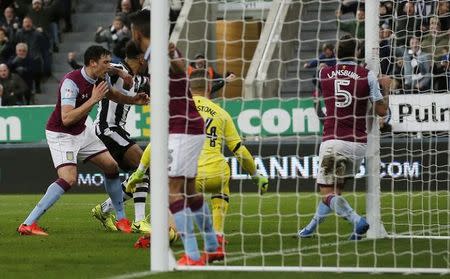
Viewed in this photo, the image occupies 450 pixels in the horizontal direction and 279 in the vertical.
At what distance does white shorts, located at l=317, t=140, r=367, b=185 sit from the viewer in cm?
1123

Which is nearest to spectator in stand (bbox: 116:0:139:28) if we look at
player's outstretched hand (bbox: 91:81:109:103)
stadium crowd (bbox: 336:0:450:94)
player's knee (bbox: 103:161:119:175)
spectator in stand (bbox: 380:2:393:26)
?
spectator in stand (bbox: 380:2:393:26)

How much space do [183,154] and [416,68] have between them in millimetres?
5654

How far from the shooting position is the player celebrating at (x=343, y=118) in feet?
36.5

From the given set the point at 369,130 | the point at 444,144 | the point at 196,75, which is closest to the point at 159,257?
the point at 196,75

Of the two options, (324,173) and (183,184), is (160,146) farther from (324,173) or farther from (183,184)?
(324,173)

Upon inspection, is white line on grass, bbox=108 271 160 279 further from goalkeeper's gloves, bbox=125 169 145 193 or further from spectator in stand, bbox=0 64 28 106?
spectator in stand, bbox=0 64 28 106

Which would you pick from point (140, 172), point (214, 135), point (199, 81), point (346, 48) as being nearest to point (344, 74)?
point (346, 48)

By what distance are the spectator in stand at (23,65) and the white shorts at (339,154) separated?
13.6 meters

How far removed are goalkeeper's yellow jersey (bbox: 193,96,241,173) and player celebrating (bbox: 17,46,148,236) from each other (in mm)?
1411

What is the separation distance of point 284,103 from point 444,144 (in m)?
2.95

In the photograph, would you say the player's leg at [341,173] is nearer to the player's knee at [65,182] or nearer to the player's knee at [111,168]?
the player's knee at [111,168]

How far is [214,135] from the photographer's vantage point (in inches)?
433

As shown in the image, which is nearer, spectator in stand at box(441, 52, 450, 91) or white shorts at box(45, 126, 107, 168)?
white shorts at box(45, 126, 107, 168)

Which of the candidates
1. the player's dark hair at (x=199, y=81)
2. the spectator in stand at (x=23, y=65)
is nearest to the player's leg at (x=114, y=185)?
the player's dark hair at (x=199, y=81)
